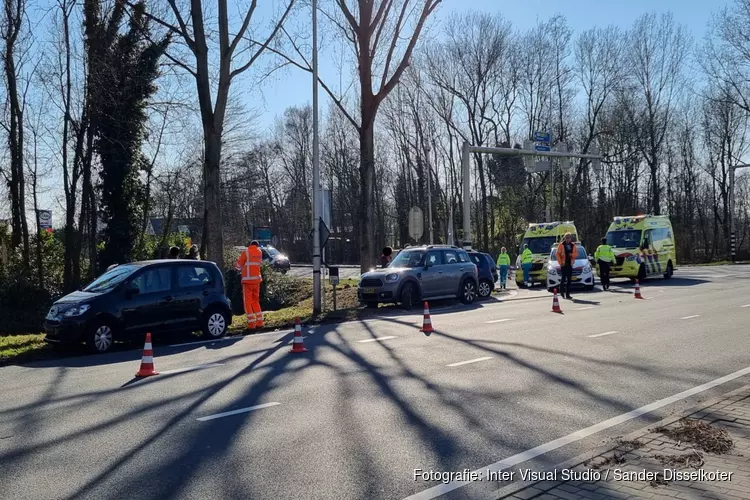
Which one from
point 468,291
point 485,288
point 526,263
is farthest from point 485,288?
point 526,263

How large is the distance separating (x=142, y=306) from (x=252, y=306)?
3289mm

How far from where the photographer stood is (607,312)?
16766 mm

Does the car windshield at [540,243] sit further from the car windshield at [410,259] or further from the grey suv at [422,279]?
the car windshield at [410,259]

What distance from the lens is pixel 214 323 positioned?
14398mm

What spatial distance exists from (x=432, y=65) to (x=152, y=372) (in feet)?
143

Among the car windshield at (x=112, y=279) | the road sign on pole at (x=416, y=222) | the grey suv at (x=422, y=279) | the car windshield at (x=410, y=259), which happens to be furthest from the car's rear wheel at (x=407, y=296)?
the car windshield at (x=112, y=279)

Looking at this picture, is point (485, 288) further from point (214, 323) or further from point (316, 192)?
point (214, 323)

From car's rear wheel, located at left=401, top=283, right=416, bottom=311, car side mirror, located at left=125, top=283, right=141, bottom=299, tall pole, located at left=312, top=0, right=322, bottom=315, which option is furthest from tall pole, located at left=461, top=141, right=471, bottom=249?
car side mirror, located at left=125, top=283, right=141, bottom=299

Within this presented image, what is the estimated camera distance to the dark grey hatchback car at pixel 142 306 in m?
12.4

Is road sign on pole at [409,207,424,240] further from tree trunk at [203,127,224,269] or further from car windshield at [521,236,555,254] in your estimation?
tree trunk at [203,127,224,269]

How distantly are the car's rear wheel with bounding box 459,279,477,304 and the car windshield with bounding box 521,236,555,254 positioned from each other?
28.1ft

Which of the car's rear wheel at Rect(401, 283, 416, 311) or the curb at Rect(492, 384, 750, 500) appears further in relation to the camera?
the car's rear wheel at Rect(401, 283, 416, 311)

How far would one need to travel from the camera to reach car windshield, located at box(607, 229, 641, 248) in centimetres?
2817

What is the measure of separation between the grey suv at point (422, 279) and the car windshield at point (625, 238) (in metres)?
9.96
